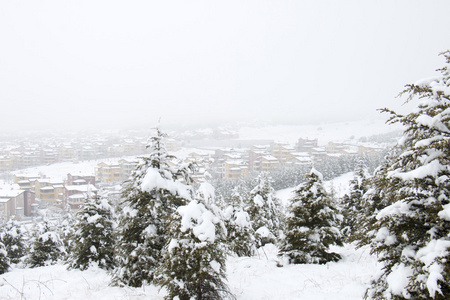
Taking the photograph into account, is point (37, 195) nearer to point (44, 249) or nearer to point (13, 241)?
point (13, 241)

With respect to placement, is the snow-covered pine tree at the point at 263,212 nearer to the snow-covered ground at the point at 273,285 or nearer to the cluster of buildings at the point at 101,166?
the cluster of buildings at the point at 101,166

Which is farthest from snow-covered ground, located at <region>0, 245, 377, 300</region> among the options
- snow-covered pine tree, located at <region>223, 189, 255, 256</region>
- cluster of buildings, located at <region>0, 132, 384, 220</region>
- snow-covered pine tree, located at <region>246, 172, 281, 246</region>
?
snow-covered pine tree, located at <region>246, 172, 281, 246</region>

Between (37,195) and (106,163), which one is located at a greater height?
(106,163)

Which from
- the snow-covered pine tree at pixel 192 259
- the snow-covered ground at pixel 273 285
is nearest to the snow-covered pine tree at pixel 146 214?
the snow-covered ground at pixel 273 285

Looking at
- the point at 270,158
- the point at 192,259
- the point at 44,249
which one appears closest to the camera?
the point at 192,259

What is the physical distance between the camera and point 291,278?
8.47 meters

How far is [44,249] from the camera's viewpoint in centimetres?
2245

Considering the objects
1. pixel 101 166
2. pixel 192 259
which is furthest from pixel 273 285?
pixel 101 166

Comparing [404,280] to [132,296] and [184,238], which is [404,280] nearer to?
[184,238]

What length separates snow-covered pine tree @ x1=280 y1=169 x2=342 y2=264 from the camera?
10281 mm

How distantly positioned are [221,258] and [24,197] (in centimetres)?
7266

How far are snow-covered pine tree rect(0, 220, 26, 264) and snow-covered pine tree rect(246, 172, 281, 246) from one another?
2112 centimetres

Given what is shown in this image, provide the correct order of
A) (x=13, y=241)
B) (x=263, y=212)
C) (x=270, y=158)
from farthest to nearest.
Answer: (x=270, y=158) → (x=13, y=241) → (x=263, y=212)

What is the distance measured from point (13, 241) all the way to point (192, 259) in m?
28.0
